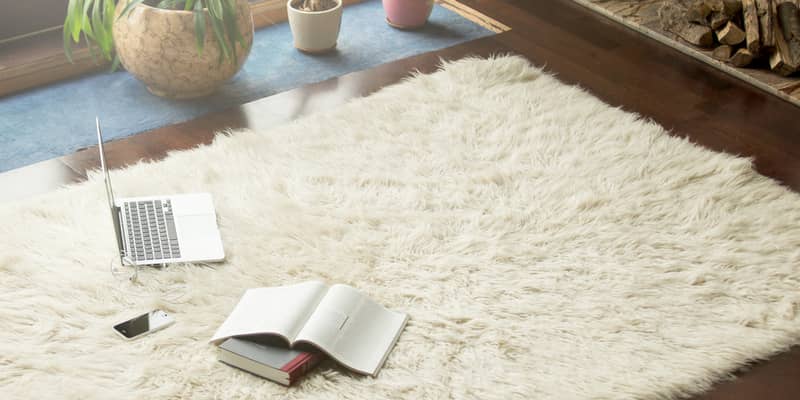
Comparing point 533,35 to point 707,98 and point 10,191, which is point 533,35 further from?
point 10,191

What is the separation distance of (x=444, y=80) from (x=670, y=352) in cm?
163

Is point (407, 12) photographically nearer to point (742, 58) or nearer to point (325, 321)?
point (742, 58)

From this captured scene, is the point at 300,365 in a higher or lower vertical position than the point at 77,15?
lower

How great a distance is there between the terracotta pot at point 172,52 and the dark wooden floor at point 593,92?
0.55 ft

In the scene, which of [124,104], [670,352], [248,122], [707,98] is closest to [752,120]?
[707,98]

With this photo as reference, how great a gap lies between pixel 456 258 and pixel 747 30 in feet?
6.18

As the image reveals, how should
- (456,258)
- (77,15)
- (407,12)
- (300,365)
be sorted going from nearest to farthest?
(300,365) < (456,258) < (77,15) < (407,12)

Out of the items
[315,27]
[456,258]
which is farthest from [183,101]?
[456,258]

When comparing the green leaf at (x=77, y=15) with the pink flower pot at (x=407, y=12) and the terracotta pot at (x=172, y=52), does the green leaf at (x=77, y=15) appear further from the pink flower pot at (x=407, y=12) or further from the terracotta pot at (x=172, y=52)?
the pink flower pot at (x=407, y=12)

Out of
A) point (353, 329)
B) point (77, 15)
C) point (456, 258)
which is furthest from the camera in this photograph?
point (77, 15)

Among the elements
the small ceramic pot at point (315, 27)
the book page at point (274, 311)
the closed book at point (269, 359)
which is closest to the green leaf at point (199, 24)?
the small ceramic pot at point (315, 27)

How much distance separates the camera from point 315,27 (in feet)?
11.8

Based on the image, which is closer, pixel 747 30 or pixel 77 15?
pixel 77 15

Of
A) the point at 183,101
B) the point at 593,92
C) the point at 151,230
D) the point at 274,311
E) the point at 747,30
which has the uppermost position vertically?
the point at 747,30
